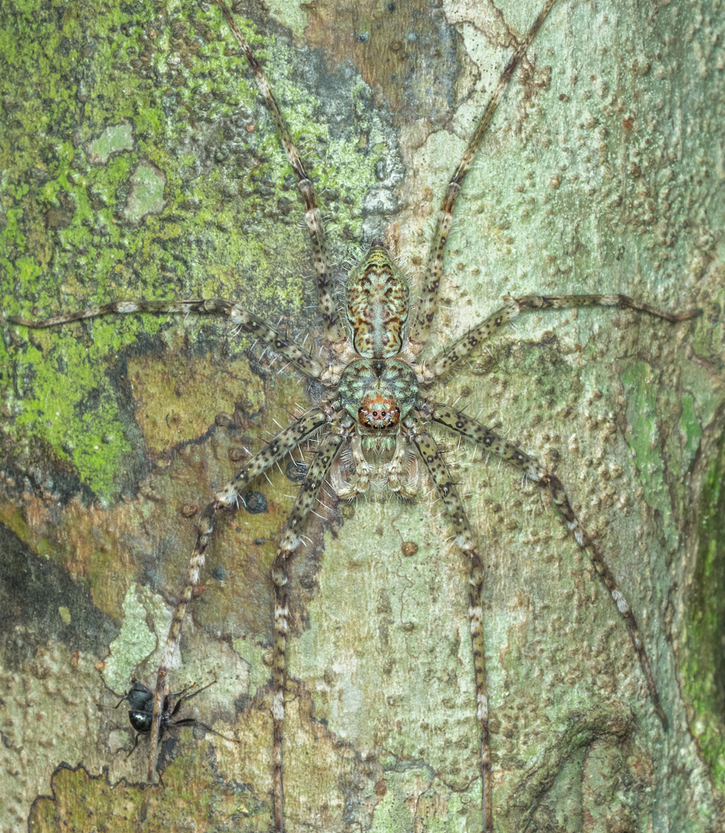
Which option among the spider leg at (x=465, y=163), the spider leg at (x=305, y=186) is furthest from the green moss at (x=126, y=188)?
the spider leg at (x=465, y=163)

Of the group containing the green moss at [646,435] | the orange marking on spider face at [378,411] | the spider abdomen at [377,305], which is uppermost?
the spider abdomen at [377,305]

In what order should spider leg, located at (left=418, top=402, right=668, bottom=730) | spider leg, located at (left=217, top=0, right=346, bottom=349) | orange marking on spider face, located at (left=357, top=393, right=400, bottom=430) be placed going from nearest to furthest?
spider leg, located at (left=217, top=0, right=346, bottom=349) < spider leg, located at (left=418, top=402, right=668, bottom=730) < orange marking on spider face, located at (left=357, top=393, right=400, bottom=430)

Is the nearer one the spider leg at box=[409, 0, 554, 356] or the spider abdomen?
the spider leg at box=[409, 0, 554, 356]

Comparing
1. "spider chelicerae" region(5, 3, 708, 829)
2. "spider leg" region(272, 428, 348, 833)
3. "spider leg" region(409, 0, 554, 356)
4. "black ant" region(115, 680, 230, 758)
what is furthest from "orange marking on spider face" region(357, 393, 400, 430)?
"black ant" region(115, 680, 230, 758)

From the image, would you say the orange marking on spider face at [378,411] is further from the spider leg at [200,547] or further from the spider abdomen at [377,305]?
the spider leg at [200,547]

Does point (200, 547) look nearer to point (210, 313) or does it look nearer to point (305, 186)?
point (210, 313)

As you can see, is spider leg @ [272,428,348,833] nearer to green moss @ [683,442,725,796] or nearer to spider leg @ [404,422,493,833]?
spider leg @ [404,422,493,833]
